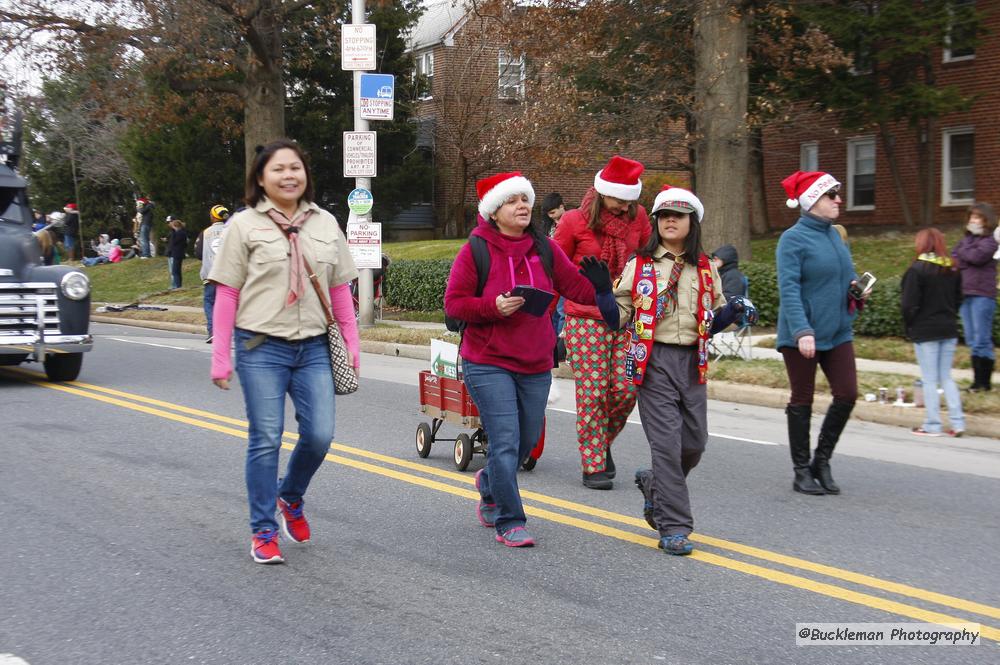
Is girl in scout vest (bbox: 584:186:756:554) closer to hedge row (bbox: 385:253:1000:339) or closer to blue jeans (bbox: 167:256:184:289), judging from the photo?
hedge row (bbox: 385:253:1000:339)

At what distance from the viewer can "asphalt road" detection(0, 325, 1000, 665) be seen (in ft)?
15.1

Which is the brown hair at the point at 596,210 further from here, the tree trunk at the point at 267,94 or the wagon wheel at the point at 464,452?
the tree trunk at the point at 267,94

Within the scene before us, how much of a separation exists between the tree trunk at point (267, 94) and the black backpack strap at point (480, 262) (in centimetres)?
2008

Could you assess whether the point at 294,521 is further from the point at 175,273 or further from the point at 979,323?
the point at 175,273

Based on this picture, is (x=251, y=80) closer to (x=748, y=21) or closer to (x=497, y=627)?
(x=748, y=21)

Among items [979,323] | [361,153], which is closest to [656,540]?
[979,323]

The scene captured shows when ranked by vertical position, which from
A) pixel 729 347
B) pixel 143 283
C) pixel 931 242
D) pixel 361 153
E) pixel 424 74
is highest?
pixel 424 74

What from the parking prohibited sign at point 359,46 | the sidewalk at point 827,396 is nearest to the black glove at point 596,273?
the sidewalk at point 827,396

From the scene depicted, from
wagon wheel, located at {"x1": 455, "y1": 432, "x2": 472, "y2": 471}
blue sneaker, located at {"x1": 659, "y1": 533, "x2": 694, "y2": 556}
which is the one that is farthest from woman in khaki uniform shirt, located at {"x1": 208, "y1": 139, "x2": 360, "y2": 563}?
wagon wheel, located at {"x1": 455, "y1": 432, "x2": 472, "y2": 471}

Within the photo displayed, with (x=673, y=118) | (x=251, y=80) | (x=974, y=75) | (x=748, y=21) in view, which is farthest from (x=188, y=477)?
(x=974, y=75)

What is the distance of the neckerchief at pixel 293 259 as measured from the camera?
17.7ft

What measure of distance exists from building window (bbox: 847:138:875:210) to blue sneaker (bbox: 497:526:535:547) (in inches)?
991

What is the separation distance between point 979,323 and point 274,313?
8.69 m

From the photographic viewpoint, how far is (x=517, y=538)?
6027 mm
